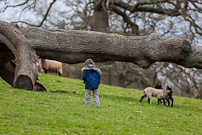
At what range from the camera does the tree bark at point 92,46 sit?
1144 cm

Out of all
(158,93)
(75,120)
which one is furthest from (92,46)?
(75,120)

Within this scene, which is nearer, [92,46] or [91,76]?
[91,76]

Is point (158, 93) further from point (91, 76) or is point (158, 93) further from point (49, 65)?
point (49, 65)

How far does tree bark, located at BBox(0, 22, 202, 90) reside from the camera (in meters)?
11.4

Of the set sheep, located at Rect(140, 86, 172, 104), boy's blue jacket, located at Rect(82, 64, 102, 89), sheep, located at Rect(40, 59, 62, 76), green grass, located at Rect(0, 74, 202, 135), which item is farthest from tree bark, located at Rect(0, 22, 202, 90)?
sheep, located at Rect(40, 59, 62, 76)

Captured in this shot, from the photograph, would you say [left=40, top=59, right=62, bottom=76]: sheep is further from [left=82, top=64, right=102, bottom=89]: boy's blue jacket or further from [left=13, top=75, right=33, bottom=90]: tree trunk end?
[left=82, top=64, right=102, bottom=89]: boy's blue jacket

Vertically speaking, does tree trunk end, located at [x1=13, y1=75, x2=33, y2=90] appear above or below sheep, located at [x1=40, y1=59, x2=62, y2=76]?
below

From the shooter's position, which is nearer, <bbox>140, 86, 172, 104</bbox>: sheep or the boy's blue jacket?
the boy's blue jacket

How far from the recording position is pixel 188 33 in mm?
20922

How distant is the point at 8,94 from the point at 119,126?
440 cm

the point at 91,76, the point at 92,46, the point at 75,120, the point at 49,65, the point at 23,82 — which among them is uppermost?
the point at 92,46

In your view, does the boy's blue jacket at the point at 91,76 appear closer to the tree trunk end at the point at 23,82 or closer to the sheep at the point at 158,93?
the tree trunk end at the point at 23,82

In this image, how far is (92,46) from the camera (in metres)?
12.0

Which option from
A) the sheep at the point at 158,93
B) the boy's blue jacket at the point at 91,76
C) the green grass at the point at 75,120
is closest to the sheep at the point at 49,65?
the sheep at the point at 158,93
